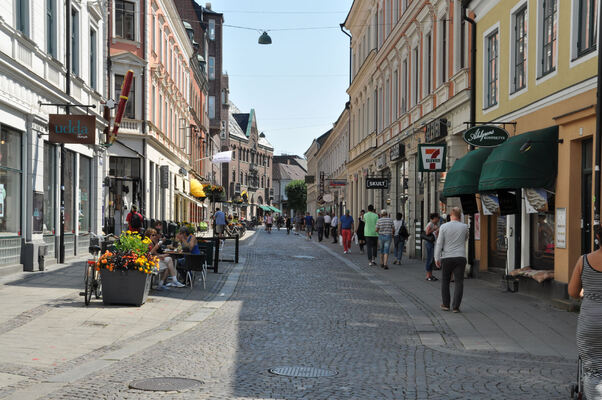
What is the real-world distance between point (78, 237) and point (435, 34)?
12576 mm

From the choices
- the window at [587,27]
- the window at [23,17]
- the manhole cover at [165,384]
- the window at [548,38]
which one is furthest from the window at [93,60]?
the manhole cover at [165,384]

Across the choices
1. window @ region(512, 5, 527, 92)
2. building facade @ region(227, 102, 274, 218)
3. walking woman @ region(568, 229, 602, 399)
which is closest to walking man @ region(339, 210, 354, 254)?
window @ region(512, 5, 527, 92)

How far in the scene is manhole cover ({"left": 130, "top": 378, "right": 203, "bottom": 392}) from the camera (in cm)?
611

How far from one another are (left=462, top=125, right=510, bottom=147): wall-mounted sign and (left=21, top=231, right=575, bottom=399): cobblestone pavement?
168 inches

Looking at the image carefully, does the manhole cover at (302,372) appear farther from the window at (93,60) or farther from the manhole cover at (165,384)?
the window at (93,60)

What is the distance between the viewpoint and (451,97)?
20.0 metres

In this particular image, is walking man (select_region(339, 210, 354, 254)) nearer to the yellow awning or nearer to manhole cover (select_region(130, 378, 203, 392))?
manhole cover (select_region(130, 378, 203, 392))

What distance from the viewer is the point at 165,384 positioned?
627 centimetres

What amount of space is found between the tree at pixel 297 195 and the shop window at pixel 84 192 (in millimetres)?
105577

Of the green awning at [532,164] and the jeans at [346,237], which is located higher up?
the green awning at [532,164]

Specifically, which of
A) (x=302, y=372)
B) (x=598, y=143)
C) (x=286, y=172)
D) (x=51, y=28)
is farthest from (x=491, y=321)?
(x=286, y=172)

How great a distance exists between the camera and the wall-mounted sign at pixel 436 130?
67.6 ft

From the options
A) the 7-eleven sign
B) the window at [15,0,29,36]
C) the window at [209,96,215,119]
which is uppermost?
the window at [209,96,215,119]

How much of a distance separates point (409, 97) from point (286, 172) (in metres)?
115
